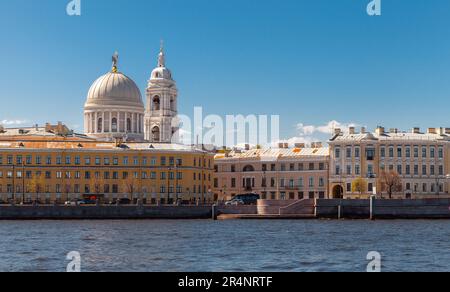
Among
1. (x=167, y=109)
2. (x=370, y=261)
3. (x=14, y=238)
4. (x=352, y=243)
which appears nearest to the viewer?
(x=370, y=261)

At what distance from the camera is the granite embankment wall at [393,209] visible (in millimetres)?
80750

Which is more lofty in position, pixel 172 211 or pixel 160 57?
pixel 160 57

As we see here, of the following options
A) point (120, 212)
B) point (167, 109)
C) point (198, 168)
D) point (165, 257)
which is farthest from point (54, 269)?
point (167, 109)

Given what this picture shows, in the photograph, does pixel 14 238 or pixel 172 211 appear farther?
pixel 172 211

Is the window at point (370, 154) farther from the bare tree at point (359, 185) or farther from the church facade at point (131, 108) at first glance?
the church facade at point (131, 108)

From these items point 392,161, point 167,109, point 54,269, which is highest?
point 167,109

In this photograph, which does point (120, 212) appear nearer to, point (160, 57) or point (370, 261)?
point (370, 261)

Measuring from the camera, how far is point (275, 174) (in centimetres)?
11225

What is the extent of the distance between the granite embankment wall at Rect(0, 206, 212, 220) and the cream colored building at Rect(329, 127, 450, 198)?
28256mm

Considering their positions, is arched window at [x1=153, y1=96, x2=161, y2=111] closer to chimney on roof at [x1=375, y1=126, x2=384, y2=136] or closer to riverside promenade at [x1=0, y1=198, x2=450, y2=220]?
chimney on roof at [x1=375, y1=126, x2=384, y2=136]

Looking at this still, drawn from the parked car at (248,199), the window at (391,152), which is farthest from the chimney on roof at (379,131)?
the parked car at (248,199)

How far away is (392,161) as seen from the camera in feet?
341

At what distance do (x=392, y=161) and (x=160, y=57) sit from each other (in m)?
41.5

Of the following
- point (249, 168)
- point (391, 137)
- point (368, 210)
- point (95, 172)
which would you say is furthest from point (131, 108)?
point (368, 210)
